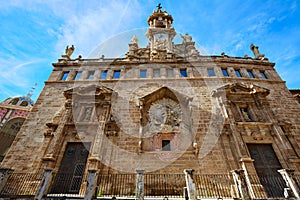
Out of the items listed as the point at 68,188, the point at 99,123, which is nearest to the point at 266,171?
the point at 99,123

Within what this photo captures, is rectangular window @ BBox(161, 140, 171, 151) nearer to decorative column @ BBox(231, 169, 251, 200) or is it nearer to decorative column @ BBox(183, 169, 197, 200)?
decorative column @ BBox(183, 169, 197, 200)

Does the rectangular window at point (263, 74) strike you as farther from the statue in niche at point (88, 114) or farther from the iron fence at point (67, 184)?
the iron fence at point (67, 184)

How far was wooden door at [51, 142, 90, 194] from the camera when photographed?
8.32 m

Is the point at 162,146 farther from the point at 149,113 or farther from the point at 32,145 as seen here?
the point at 32,145

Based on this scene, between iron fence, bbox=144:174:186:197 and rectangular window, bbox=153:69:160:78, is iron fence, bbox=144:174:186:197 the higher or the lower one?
the lower one

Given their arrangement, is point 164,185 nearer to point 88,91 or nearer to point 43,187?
point 43,187

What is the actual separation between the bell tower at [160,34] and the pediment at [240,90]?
6646mm

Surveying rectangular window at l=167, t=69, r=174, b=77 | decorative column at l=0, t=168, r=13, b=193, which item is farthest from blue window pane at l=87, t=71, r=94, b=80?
decorative column at l=0, t=168, r=13, b=193

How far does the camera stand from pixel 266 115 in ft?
36.4

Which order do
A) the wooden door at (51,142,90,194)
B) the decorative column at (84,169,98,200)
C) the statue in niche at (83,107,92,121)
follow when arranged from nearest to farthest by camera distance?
the decorative column at (84,169,98,200) → the wooden door at (51,142,90,194) → the statue in niche at (83,107,92,121)

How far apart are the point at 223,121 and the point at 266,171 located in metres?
3.67

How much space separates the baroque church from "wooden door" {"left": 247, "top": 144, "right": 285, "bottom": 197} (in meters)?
0.06

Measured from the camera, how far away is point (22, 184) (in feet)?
26.8

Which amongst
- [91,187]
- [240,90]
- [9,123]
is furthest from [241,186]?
[9,123]
